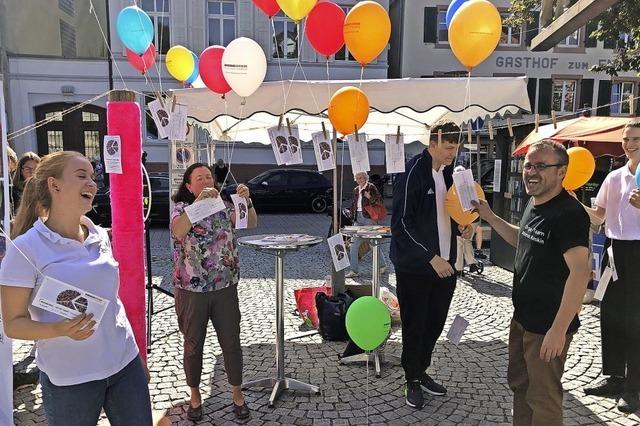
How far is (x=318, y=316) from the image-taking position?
4762 mm

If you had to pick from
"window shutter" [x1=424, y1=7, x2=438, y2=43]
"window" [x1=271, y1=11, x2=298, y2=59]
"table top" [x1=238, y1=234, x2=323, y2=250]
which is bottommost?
"table top" [x1=238, y1=234, x2=323, y2=250]

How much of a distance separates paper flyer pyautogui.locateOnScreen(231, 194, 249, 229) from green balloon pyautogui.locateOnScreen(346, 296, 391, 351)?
0.94 m

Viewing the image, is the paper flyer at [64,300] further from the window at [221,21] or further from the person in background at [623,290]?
the window at [221,21]

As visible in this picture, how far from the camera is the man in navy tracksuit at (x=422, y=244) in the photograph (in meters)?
3.25

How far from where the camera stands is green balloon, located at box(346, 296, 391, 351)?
3.09m

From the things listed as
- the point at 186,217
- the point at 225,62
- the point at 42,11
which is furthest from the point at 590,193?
the point at 42,11

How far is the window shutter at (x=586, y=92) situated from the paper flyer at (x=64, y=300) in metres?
23.1

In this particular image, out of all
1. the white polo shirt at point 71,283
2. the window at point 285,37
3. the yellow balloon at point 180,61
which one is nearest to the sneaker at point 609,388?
the white polo shirt at point 71,283

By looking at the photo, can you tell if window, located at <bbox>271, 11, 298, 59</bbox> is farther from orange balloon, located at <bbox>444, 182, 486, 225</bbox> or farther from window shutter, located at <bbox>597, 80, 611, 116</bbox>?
orange balloon, located at <bbox>444, 182, 486, 225</bbox>

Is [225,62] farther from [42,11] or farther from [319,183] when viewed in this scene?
[42,11]

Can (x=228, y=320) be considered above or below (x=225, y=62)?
below

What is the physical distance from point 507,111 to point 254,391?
12.1 feet

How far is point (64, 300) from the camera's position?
1.70m

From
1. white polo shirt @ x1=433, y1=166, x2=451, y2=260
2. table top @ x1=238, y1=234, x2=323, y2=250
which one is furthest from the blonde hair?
white polo shirt @ x1=433, y1=166, x2=451, y2=260
